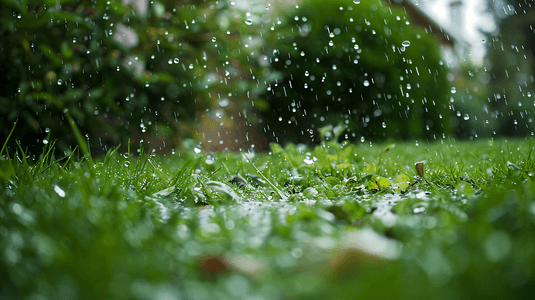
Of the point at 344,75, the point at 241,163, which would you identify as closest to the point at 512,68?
the point at 344,75

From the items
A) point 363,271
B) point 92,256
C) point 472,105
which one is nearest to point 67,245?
point 92,256

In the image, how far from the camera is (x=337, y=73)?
17.6ft

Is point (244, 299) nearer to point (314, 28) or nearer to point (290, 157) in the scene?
point (290, 157)

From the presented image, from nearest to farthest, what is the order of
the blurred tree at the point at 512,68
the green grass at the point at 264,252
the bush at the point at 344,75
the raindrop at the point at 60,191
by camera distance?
the green grass at the point at 264,252
the raindrop at the point at 60,191
the bush at the point at 344,75
the blurred tree at the point at 512,68

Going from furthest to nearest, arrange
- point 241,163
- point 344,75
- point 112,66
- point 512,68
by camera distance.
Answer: point 512,68 → point 344,75 → point 112,66 → point 241,163

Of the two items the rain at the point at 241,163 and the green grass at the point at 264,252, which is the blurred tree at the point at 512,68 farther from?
the green grass at the point at 264,252

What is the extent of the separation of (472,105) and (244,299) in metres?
13.1

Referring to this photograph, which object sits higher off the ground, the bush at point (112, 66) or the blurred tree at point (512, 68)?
the bush at point (112, 66)

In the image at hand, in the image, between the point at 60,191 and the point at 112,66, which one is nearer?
the point at 60,191

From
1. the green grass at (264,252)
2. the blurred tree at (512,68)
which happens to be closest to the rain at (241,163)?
the green grass at (264,252)

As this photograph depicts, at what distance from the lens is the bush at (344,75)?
534cm

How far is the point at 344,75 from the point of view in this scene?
536cm

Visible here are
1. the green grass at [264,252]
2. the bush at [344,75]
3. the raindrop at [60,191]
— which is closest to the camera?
the green grass at [264,252]

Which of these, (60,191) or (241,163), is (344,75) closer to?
(241,163)
